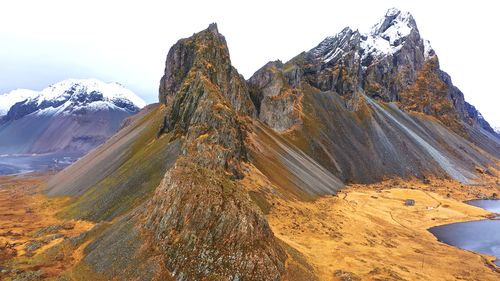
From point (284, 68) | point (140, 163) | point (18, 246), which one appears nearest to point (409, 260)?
point (140, 163)

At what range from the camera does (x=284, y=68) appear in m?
188

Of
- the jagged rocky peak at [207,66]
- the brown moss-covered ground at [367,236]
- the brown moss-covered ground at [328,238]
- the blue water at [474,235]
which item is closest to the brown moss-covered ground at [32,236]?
the brown moss-covered ground at [328,238]

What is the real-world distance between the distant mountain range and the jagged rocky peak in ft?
1.68

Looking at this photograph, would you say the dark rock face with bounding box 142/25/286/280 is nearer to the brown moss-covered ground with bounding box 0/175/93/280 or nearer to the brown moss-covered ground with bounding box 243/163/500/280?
the brown moss-covered ground with bounding box 243/163/500/280

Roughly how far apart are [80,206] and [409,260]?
2572 inches

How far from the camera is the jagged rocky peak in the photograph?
106644 millimetres

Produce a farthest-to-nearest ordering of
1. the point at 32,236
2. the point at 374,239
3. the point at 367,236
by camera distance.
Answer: the point at 367,236
the point at 374,239
the point at 32,236

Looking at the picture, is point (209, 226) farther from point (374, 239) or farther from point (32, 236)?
point (32, 236)

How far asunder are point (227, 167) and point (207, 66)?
41.7 metres

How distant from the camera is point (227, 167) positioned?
73000 mm

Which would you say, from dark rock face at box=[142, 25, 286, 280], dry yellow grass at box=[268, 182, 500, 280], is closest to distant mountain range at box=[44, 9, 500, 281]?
dark rock face at box=[142, 25, 286, 280]

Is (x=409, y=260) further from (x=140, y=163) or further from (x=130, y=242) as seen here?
(x=140, y=163)

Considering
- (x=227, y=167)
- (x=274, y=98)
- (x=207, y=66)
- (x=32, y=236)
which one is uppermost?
(x=207, y=66)

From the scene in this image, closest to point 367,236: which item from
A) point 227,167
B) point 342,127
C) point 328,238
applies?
point 328,238
